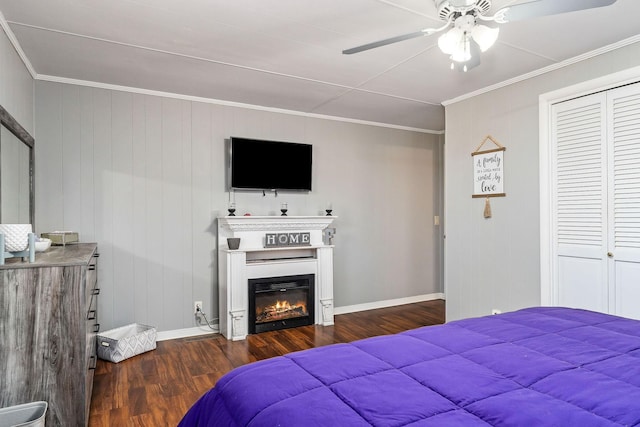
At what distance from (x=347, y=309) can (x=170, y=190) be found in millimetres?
2587

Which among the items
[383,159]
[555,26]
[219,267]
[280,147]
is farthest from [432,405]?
[383,159]

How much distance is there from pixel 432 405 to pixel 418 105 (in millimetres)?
3731

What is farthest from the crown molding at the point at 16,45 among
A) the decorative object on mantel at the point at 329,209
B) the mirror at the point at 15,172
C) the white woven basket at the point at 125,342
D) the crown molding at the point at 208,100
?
the decorative object on mantel at the point at 329,209

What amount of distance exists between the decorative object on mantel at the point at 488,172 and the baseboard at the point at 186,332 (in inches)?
120

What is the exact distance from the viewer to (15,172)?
2703 mm

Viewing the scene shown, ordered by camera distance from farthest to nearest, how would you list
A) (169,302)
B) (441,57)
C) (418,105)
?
(418,105) → (169,302) → (441,57)

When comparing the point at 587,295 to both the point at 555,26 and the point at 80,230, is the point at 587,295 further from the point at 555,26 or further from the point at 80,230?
the point at 80,230

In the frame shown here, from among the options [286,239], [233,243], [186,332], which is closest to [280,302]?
[286,239]

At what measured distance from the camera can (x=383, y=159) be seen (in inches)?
203

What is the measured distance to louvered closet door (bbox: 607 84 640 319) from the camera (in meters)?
2.71

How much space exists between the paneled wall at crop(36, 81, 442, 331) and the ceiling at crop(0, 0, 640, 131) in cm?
33

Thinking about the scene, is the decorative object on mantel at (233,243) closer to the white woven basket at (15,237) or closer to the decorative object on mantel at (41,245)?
the decorative object on mantel at (41,245)

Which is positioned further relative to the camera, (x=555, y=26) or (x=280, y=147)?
(x=280, y=147)

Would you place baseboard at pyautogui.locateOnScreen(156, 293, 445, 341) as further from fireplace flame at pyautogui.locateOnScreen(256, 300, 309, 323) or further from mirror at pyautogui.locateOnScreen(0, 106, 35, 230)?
mirror at pyautogui.locateOnScreen(0, 106, 35, 230)
